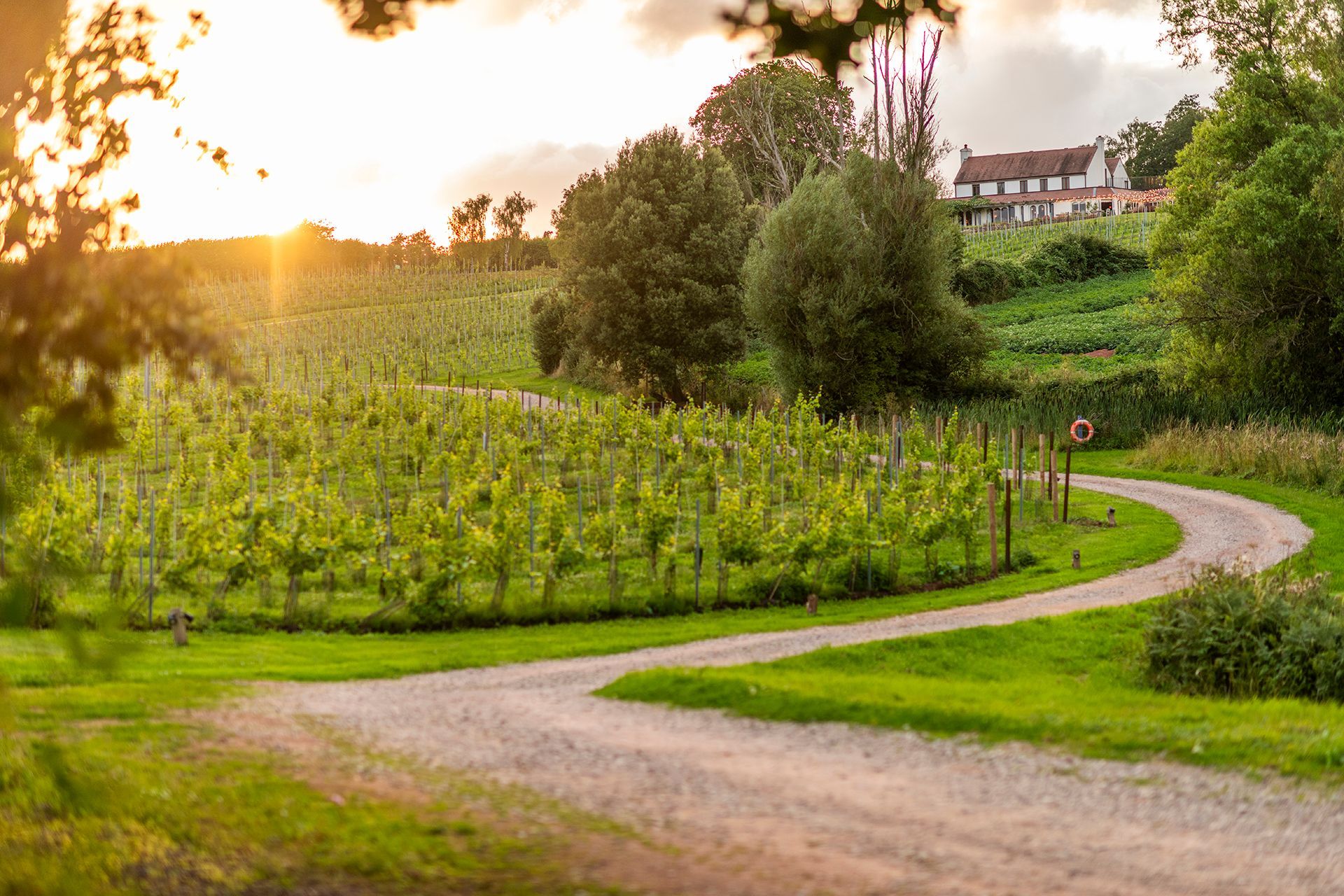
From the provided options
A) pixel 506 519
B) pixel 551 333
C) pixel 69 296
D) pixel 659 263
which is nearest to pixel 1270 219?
pixel 659 263

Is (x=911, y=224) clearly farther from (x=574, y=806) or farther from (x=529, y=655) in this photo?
(x=574, y=806)

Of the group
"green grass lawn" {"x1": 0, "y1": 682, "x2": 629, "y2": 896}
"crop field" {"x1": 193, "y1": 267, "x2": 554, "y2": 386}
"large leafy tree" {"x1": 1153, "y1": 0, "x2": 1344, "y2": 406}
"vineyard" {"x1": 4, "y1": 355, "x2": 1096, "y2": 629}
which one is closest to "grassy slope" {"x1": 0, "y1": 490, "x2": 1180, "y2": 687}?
"vineyard" {"x1": 4, "y1": 355, "x2": 1096, "y2": 629}

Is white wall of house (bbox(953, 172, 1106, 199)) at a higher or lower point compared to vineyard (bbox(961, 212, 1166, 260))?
higher

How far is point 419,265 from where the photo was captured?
7862 cm

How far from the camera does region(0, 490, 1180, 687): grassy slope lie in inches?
470

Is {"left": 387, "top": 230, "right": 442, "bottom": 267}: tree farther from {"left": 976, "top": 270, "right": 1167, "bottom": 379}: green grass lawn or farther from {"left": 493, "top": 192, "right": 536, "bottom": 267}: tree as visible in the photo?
{"left": 976, "top": 270, "right": 1167, "bottom": 379}: green grass lawn

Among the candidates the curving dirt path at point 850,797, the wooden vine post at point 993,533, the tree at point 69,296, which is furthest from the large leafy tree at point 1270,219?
the tree at point 69,296

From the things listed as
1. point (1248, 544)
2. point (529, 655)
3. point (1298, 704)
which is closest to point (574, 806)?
point (529, 655)

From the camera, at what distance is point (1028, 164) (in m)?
93.1

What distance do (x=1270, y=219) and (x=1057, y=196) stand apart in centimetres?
6311

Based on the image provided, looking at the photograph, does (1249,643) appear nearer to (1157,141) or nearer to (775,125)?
(775,125)

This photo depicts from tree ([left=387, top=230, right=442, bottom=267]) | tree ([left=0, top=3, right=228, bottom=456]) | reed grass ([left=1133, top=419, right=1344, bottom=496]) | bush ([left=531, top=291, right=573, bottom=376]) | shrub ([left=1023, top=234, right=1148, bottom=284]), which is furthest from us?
tree ([left=387, top=230, right=442, bottom=267])

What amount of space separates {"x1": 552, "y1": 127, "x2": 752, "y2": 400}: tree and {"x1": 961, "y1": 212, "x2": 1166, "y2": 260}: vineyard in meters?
28.1

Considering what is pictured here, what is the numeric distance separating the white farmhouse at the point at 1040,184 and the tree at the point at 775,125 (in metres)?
29.2
